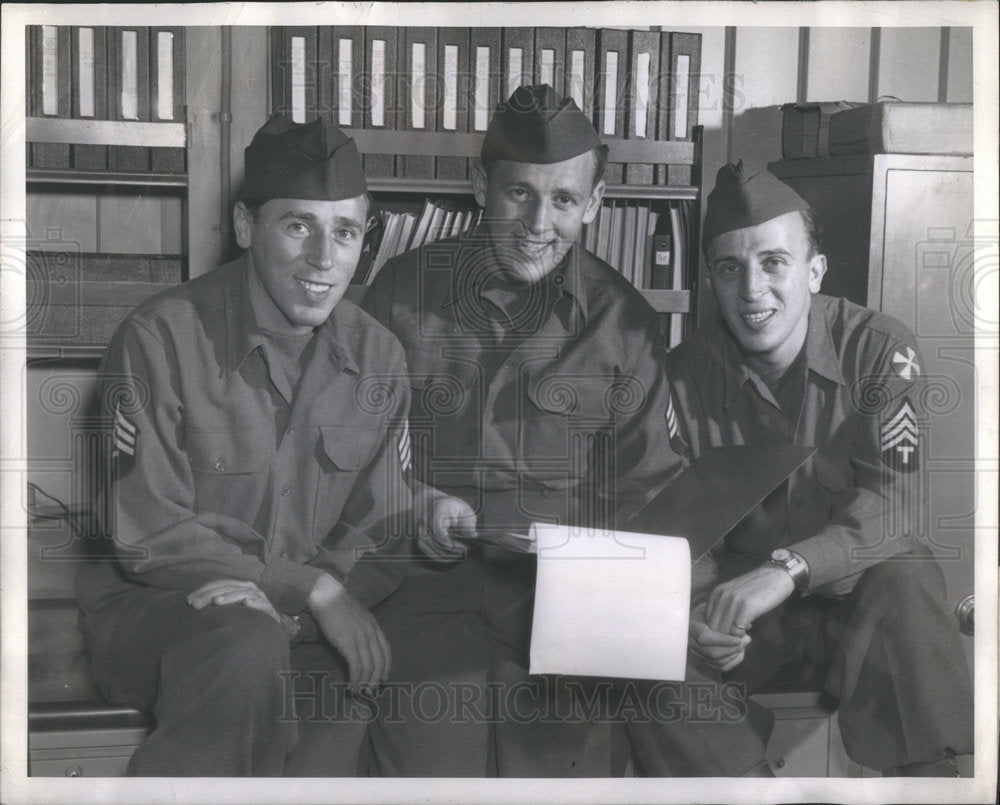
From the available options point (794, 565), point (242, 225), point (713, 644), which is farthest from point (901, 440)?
point (242, 225)

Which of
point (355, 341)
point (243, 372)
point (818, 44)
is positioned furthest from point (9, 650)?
point (818, 44)

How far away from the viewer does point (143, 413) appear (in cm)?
185

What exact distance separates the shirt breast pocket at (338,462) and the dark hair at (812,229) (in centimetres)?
89

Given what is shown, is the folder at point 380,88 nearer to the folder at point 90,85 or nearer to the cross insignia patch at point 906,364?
the folder at point 90,85

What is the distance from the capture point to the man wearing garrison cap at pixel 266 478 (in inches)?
72.4

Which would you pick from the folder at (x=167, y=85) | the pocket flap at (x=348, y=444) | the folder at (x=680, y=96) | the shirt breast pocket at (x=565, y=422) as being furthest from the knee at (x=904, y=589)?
the folder at (x=167, y=85)

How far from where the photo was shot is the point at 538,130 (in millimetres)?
1881

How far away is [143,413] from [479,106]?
0.86m

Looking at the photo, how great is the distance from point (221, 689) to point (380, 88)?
1154 mm

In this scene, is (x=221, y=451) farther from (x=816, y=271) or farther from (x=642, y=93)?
(x=816, y=271)

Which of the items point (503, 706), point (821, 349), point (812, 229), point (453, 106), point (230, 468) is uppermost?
point (453, 106)

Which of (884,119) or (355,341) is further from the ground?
(884,119)

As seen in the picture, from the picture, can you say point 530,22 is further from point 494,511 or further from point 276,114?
point 494,511

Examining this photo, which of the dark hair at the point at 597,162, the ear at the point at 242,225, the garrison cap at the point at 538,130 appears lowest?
the ear at the point at 242,225
